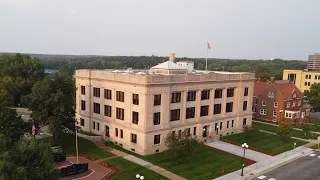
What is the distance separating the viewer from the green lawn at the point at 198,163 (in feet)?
127

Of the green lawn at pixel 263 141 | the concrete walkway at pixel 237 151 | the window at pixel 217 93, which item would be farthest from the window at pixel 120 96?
the green lawn at pixel 263 141

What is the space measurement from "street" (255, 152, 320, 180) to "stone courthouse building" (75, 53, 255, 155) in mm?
15127

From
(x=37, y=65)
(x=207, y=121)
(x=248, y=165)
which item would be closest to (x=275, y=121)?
(x=207, y=121)

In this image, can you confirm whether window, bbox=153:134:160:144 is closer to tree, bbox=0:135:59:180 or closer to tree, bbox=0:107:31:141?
tree, bbox=0:107:31:141

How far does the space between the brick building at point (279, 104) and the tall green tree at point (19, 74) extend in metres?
65.6

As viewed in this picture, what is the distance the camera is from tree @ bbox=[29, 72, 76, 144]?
42500 mm

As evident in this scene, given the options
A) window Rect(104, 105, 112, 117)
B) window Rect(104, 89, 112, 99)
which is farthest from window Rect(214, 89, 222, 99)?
window Rect(104, 105, 112, 117)

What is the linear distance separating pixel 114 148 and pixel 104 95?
9563mm

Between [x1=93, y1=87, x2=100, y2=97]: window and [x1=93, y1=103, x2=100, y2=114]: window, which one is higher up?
[x1=93, y1=87, x2=100, y2=97]: window

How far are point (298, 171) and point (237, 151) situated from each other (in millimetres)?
9911

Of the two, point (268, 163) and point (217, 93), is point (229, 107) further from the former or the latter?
point (268, 163)

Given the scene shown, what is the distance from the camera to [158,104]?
151ft

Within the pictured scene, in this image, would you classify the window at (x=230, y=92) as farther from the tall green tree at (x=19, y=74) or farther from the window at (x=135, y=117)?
the tall green tree at (x=19, y=74)

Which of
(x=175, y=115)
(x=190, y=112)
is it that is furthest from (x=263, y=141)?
A: (x=175, y=115)
